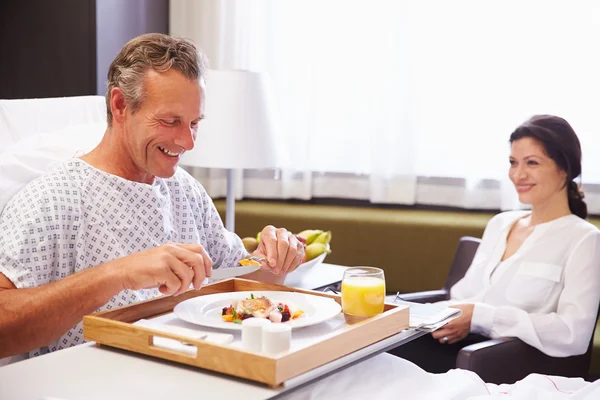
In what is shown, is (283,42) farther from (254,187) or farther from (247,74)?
(247,74)

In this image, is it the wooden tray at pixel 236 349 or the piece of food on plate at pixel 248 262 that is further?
the piece of food on plate at pixel 248 262

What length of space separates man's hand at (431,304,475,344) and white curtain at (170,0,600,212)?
35.3 inches

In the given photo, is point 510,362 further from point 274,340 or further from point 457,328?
point 274,340

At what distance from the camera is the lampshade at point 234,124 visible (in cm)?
283

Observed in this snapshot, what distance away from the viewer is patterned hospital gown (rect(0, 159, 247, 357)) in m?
1.75

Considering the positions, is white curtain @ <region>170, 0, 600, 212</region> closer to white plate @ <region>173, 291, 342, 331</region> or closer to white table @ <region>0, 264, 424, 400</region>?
white plate @ <region>173, 291, 342, 331</region>

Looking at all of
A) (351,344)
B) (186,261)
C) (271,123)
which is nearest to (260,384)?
(351,344)

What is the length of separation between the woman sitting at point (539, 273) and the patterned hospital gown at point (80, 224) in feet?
3.52

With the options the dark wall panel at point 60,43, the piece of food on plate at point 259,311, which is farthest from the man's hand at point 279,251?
the dark wall panel at point 60,43

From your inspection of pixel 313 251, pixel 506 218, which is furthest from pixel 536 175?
pixel 313 251

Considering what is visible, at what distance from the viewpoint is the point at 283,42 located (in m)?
3.83

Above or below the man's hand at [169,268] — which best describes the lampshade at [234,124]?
above

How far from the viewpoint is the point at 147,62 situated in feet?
6.22

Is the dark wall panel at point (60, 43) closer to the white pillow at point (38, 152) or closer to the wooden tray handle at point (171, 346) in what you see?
the white pillow at point (38, 152)
